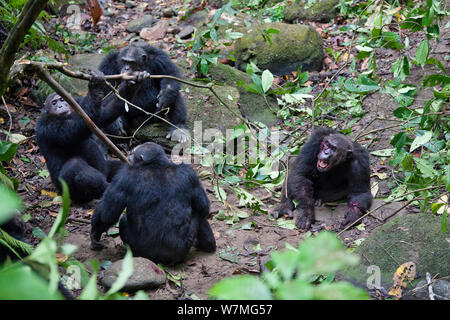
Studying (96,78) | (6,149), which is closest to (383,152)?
(96,78)

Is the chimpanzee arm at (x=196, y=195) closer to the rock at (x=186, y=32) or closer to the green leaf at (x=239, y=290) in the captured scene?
the green leaf at (x=239, y=290)

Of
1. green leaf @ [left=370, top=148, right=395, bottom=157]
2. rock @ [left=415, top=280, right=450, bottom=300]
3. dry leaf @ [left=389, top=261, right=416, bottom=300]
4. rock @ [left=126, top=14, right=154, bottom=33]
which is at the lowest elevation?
green leaf @ [left=370, top=148, right=395, bottom=157]

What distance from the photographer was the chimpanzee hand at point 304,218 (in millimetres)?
6525

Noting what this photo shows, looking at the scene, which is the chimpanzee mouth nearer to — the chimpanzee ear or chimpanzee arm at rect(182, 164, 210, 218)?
the chimpanzee ear

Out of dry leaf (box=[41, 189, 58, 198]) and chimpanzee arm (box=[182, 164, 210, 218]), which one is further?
dry leaf (box=[41, 189, 58, 198])

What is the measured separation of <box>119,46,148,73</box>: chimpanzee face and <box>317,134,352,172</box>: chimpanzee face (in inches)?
145

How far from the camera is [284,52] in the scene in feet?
34.3

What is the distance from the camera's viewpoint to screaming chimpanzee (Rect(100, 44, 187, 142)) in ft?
27.5

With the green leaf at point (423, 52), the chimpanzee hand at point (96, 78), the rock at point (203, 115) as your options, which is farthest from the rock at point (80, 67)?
the green leaf at point (423, 52)

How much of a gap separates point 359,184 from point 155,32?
7.46 meters

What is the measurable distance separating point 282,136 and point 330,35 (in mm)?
4045

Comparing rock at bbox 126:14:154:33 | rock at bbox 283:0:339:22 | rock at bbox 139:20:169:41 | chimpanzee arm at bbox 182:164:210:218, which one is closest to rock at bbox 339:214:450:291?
chimpanzee arm at bbox 182:164:210:218

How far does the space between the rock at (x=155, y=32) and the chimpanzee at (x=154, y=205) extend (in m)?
7.25
